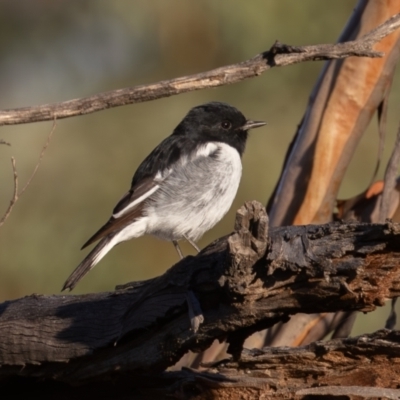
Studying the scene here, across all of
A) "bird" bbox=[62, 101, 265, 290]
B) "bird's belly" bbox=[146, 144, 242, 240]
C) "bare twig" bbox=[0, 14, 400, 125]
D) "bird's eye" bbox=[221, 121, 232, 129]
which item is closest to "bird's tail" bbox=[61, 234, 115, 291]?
"bird" bbox=[62, 101, 265, 290]

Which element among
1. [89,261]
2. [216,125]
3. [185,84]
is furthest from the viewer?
[216,125]

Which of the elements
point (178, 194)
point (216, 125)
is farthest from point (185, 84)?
point (216, 125)

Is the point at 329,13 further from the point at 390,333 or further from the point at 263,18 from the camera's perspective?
the point at 390,333

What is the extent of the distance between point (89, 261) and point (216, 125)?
1348 mm

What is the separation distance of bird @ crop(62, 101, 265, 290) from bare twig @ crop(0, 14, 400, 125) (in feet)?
5.28

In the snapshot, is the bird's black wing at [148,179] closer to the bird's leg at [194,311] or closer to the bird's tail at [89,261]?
the bird's tail at [89,261]

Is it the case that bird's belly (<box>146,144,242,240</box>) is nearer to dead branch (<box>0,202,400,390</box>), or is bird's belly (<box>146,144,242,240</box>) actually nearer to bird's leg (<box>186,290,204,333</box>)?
dead branch (<box>0,202,400,390</box>)

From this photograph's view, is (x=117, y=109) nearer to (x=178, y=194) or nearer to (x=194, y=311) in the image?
(x=178, y=194)

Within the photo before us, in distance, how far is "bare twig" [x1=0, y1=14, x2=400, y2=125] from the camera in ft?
11.6

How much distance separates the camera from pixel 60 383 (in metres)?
3.94

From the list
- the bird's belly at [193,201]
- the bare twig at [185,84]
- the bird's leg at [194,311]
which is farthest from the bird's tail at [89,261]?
the bird's leg at [194,311]

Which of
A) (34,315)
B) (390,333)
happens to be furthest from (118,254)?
(390,333)

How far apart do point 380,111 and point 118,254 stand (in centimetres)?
377

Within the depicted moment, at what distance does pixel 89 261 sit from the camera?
5043 millimetres
